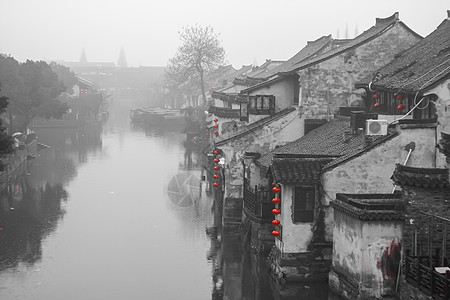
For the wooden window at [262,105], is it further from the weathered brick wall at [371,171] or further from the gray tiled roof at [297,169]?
the weathered brick wall at [371,171]

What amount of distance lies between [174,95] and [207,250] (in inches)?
4358

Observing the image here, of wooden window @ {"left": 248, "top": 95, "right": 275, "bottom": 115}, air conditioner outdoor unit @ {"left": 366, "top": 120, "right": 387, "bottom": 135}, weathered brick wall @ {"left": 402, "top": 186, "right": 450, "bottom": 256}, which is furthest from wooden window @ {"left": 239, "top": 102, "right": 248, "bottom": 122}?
weathered brick wall @ {"left": 402, "top": 186, "right": 450, "bottom": 256}

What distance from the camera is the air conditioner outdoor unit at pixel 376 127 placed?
25750 mm

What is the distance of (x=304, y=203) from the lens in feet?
86.9

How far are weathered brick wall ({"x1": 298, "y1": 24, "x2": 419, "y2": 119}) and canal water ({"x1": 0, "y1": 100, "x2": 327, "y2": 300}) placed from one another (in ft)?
26.5

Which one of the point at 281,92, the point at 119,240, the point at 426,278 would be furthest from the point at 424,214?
the point at 281,92

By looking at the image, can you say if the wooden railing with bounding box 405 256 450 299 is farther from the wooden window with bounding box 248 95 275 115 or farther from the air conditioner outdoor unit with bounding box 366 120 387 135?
the wooden window with bounding box 248 95 275 115

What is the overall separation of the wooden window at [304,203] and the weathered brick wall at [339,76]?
31.8ft

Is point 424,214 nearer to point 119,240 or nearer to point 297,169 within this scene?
point 297,169

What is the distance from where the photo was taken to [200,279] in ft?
90.6

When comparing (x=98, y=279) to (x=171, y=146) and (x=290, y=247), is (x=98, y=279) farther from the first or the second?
(x=171, y=146)

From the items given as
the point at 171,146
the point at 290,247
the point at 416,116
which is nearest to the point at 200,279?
the point at 290,247

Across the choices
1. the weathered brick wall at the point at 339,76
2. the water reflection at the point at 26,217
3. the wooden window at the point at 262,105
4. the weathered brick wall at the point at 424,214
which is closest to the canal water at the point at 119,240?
the water reflection at the point at 26,217

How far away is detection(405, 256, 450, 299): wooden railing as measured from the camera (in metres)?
18.2
